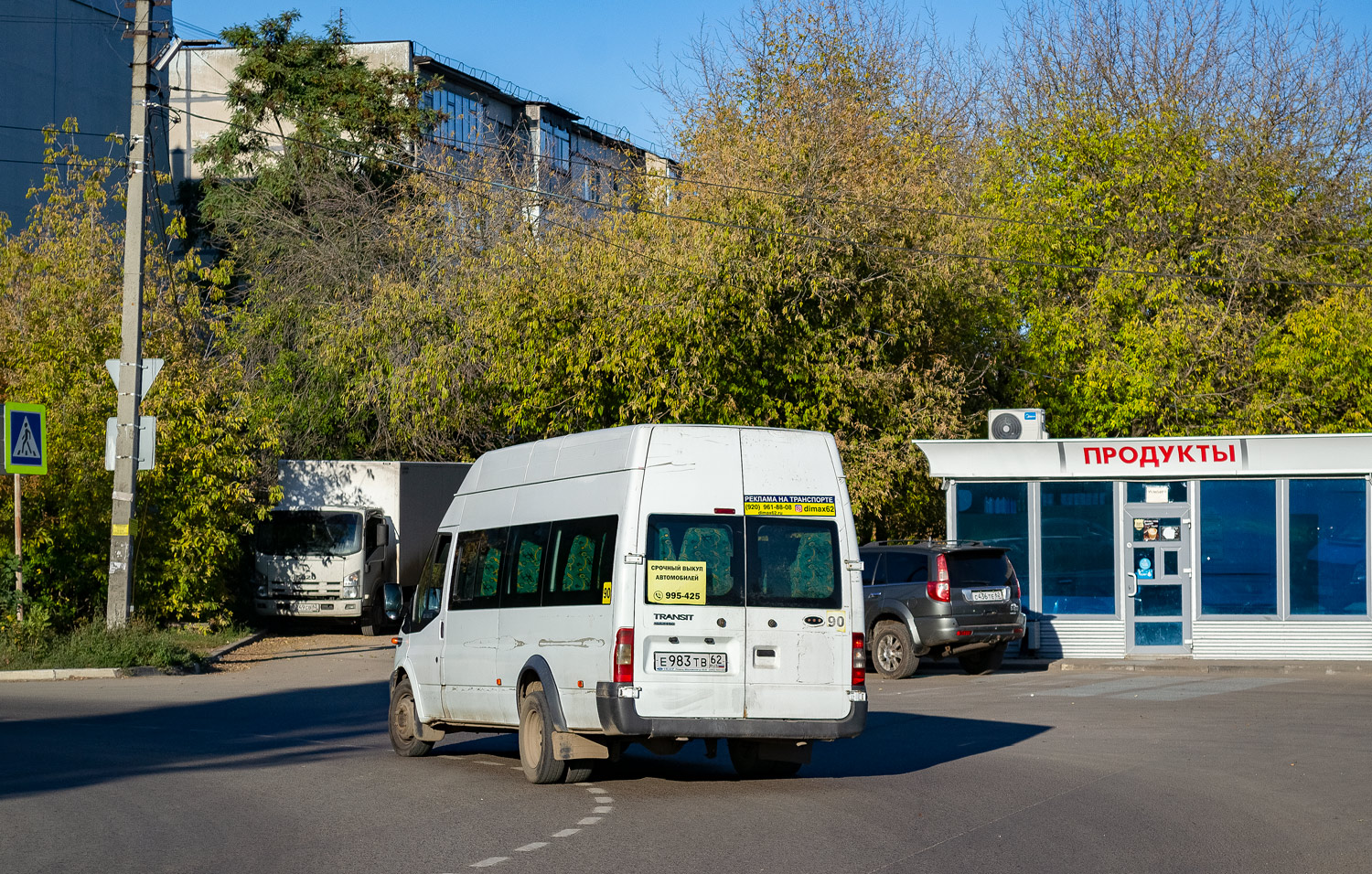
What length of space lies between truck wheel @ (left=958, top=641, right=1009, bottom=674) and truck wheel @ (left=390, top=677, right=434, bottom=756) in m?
10.5

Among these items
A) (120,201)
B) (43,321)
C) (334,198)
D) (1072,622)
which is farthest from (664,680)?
(334,198)

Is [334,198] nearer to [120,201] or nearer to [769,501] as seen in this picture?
[120,201]

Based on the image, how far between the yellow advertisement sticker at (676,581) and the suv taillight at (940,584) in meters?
10.2

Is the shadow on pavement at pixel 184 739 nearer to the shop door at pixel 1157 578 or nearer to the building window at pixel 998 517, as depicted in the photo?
the building window at pixel 998 517

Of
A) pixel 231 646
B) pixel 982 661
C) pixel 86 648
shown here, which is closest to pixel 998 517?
pixel 982 661

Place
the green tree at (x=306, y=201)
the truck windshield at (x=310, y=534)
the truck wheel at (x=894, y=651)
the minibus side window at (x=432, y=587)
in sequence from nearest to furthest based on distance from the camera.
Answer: the minibus side window at (x=432, y=587) < the truck wheel at (x=894, y=651) < the truck windshield at (x=310, y=534) < the green tree at (x=306, y=201)

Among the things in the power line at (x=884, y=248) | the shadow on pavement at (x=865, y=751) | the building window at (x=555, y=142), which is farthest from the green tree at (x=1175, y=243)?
the building window at (x=555, y=142)

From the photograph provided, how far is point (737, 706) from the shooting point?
9594 mm

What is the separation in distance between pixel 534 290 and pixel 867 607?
821cm

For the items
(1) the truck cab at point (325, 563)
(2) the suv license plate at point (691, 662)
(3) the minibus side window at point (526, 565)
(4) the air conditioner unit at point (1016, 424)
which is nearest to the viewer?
(2) the suv license plate at point (691, 662)

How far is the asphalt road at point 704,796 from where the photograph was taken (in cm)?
751

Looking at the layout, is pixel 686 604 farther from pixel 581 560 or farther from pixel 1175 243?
pixel 1175 243

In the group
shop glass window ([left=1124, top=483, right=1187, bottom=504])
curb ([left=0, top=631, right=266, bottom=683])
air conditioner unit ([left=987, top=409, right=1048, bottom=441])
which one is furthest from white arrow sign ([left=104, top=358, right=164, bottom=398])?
shop glass window ([left=1124, top=483, right=1187, bottom=504])

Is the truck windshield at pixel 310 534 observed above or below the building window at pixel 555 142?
below
